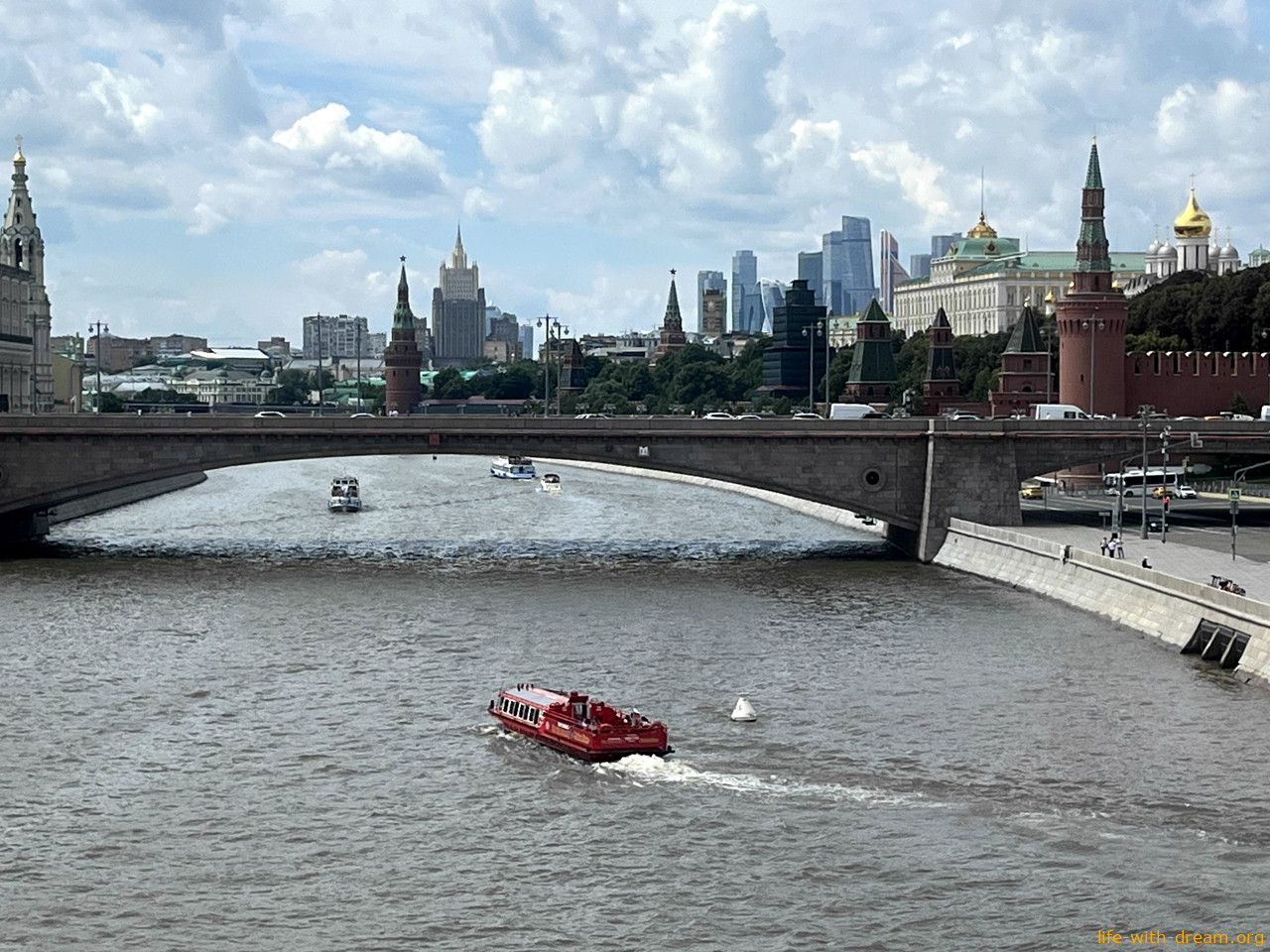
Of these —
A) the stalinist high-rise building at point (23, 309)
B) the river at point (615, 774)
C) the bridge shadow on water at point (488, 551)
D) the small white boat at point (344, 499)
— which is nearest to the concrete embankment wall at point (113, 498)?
the small white boat at point (344, 499)

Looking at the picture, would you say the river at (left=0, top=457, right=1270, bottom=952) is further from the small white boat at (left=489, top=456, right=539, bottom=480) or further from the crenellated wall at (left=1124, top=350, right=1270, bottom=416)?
the small white boat at (left=489, top=456, right=539, bottom=480)

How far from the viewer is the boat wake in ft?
139

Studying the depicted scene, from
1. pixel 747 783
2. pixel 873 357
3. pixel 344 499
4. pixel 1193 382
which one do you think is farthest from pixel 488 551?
pixel 873 357

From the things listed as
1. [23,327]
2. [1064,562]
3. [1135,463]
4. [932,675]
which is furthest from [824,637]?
[23,327]

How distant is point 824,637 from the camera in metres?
63.8

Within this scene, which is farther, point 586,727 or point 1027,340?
point 1027,340

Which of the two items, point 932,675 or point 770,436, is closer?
point 932,675

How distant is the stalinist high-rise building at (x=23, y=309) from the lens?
573 ft

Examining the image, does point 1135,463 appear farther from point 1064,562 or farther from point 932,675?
point 932,675

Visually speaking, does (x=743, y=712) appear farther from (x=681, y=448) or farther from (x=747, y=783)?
(x=681, y=448)

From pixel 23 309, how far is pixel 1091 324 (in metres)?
101

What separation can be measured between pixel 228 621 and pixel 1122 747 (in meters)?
31.4

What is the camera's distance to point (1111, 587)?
67938 mm

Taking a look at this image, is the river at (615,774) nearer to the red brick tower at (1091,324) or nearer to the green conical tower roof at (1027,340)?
the red brick tower at (1091,324)
